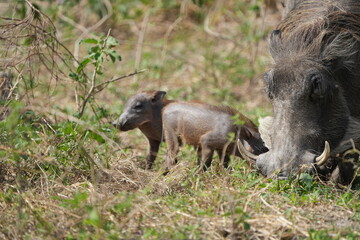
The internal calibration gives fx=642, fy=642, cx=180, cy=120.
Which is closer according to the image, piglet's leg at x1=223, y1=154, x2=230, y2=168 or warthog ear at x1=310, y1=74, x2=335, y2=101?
warthog ear at x1=310, y1=74, x2=335, y2=101

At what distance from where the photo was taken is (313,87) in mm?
3898

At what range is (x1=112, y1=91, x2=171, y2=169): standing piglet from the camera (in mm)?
4832

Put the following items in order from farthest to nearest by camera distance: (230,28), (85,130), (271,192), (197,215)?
(230,28) → (85,130) → (271,192) → (197,215)

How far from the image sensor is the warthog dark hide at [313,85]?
3.81 meters

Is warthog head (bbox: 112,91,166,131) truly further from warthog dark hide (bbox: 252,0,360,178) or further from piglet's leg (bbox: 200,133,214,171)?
warthog dark hide (bbox: 252,0,360,178)

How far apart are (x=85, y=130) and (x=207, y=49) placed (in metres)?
4.41

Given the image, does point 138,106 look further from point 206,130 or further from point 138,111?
point 206,130

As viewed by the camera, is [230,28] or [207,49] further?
[230,28]

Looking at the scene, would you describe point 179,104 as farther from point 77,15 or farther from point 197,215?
point 77,15

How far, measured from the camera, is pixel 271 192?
362cm

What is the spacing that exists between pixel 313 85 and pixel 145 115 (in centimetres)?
145

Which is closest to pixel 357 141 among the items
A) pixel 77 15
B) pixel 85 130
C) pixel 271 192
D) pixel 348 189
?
pixel 348 189

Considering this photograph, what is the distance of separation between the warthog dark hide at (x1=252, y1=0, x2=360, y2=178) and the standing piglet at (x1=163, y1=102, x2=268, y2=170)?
0.37 m

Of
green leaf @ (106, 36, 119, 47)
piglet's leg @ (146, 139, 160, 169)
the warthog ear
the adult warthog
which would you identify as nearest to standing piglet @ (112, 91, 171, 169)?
piglet's leg @ (146, 139, 160, 169)
